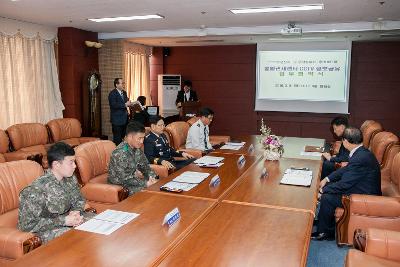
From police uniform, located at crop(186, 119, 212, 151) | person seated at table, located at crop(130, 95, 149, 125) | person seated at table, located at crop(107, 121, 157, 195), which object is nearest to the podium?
person seated at table, located at crop(130, 95, 149, 125)

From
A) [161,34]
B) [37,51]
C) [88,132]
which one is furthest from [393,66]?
[37,51]

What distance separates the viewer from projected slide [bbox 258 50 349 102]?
7.92 m

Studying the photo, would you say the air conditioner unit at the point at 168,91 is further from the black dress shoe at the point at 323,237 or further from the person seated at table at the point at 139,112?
the black dress shoe at the point at 323,237

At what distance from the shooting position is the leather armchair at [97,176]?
3068mm

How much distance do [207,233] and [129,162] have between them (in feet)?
5.09

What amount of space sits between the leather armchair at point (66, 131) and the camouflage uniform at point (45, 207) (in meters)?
3.37

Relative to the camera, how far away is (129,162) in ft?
10.8

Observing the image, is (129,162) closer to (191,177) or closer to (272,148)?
(191,177)

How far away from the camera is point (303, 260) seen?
5.42ft

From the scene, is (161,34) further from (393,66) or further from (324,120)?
(393,66)

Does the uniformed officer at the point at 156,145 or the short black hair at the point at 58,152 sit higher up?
the short black hair at the point at 58,152

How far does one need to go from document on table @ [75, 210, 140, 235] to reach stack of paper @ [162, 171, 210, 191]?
1.94 ft

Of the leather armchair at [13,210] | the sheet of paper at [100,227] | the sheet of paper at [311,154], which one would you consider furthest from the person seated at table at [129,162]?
the sheet of paper at [311,154]

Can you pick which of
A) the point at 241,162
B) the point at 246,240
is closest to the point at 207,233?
the point at 246,240
